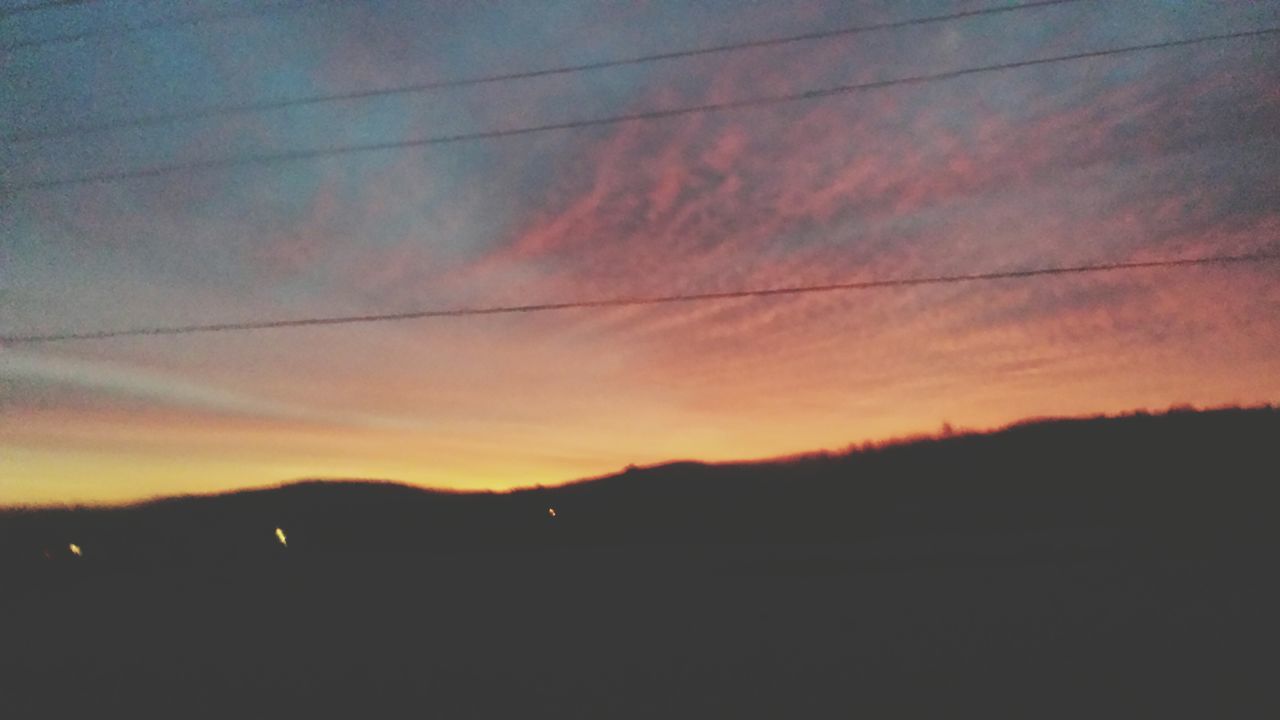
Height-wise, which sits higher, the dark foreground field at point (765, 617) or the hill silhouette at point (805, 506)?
the hill silhouette at point (805, 506)

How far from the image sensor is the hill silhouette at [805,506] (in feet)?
38.0

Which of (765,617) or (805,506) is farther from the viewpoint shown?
(805,506)

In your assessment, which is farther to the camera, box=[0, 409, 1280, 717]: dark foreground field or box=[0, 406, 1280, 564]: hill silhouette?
box=[0, 406, 1280, 564]: hill silhouette

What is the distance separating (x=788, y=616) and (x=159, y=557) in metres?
12.5

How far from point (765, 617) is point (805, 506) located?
8.71 meters

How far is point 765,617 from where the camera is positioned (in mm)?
6844

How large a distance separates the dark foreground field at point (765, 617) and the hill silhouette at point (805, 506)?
0.09 meters

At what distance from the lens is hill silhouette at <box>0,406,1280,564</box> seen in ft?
38.0

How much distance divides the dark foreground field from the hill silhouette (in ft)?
0.29

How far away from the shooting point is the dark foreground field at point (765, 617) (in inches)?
206

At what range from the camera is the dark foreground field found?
17.2 feet

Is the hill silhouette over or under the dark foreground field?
over

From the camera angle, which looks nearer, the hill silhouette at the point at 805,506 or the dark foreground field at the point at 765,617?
the dark foreground field at the point at 765,617

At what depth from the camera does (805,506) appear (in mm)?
15211
